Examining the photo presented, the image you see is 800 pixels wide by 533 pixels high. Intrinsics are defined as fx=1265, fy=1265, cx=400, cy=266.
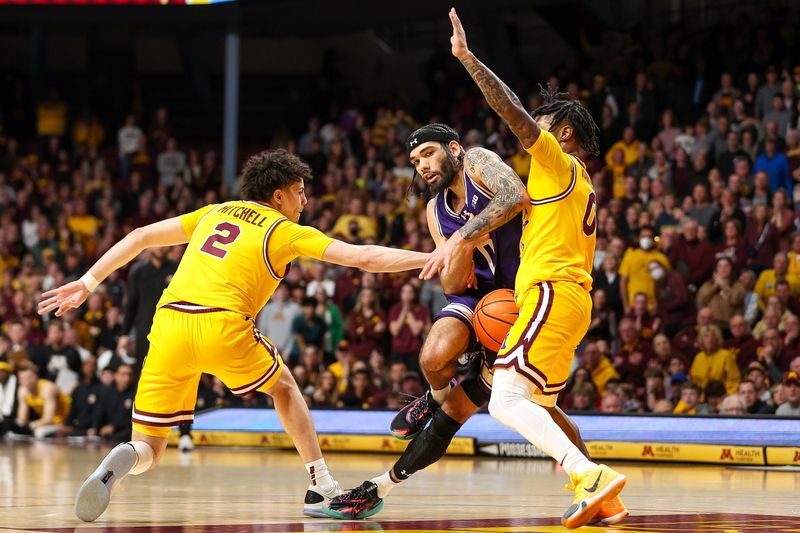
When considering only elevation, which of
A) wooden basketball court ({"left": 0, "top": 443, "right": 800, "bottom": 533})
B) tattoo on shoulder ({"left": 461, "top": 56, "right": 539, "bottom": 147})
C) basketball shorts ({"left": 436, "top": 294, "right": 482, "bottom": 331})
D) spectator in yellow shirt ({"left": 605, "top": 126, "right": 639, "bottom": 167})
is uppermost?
spectator in yellow shirt ({"left": 605, "top": 126, "right": 639, "bottom": 167})

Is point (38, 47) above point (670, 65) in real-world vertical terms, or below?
above

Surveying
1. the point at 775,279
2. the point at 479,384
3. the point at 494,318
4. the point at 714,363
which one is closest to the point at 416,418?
the point at 479,384

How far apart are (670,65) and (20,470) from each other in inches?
458

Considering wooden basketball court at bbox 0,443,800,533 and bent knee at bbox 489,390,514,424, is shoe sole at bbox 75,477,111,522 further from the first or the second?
bent knee at bbox 489,390,514,424

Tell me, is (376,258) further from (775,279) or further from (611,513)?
(775,279)

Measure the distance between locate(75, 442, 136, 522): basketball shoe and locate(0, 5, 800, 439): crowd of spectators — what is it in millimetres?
5314

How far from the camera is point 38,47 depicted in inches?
972

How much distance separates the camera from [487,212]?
21.1ft

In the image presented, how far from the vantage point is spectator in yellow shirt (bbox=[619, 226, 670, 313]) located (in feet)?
46.8

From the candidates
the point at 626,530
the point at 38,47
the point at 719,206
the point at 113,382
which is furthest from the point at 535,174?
the point at 38,47

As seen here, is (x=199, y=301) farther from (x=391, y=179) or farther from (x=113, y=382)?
(x=391, y=179)

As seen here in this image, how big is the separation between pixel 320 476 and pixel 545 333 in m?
1.63

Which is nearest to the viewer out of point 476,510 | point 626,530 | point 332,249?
point 626,530

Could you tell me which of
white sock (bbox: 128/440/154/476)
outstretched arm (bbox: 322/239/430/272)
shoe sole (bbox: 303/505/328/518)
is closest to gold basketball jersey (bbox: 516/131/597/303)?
outstretched arm (bbox: 322/239/430/272)
